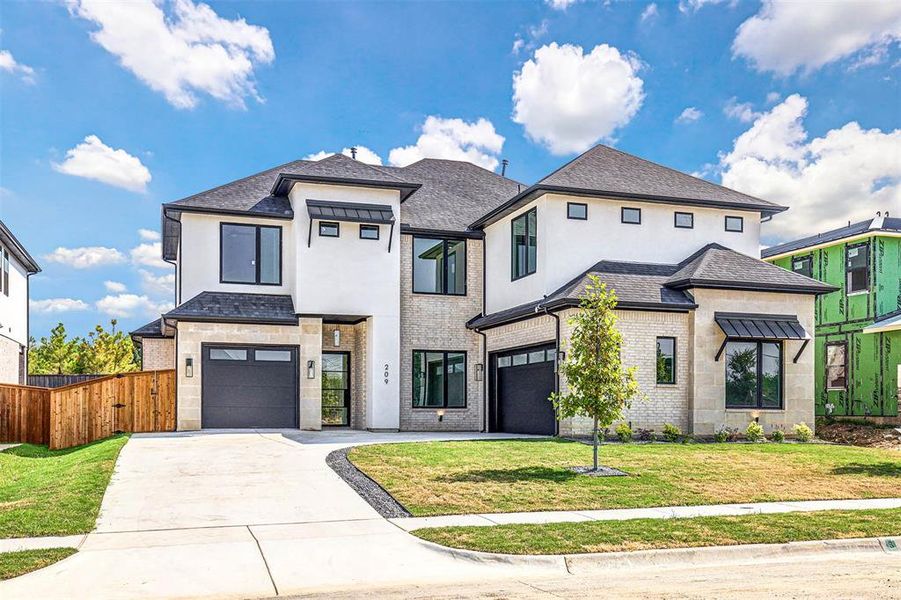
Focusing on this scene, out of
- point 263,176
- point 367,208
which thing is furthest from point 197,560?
point 263,176

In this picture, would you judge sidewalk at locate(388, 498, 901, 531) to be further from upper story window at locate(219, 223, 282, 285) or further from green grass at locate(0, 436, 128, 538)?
upper story window at locate(219, 223, 282, 285)

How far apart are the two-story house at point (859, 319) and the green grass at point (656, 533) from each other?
18.8 meters

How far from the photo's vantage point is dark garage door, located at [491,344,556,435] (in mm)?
22469

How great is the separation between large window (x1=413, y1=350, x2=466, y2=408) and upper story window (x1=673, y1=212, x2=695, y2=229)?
25.3 ft

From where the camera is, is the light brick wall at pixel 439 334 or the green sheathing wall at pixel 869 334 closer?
the light brick wall at pixel 439 334

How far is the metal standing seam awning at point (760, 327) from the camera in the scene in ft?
69.9

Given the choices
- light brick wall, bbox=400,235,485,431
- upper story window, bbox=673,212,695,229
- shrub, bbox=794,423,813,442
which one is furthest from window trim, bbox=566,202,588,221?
shrub, bbox=794,423,813,442

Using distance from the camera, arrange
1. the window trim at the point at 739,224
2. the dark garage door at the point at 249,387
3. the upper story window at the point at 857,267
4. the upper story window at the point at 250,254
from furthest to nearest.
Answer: the upper story window at the point at 857,267 → the upper story window at the point at 250,254 → the window trim at the point at 739,224 → the dark garage door at the point at 249,387

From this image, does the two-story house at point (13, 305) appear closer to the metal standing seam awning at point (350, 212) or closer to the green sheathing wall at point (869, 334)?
the metal standing seam awning at point (350, 212)

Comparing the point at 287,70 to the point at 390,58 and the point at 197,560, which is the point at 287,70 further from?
the point at 197,560

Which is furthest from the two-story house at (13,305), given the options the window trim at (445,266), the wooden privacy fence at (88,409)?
the window trim at (445,266)

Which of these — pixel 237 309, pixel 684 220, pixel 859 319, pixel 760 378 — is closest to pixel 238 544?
pixel 237 309

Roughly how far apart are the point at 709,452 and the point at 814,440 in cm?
537

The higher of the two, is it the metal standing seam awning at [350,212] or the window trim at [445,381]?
the metal standing seam awning at [350,212]
